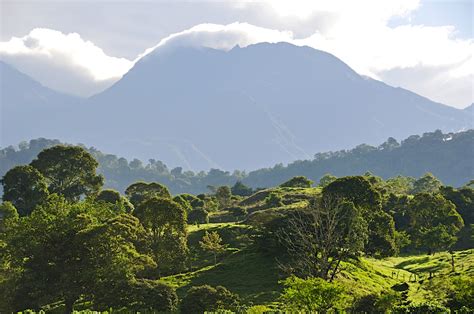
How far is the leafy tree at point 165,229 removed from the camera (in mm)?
49750

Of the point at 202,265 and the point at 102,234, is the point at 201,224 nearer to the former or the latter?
the point at 202,265

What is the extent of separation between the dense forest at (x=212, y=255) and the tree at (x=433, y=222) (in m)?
0.20

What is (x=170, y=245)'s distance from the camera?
50250 millimetres

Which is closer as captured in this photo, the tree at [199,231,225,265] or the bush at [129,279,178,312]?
the bush at [129,279,178,312]

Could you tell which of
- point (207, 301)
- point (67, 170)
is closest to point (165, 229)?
point (207, 301)

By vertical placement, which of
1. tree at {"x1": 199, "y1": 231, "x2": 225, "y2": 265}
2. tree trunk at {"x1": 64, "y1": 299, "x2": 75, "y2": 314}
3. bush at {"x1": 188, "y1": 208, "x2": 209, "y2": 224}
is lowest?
tree trunk at {"x1": 64, "y1": 299, "x2": 75, "y2": 314}

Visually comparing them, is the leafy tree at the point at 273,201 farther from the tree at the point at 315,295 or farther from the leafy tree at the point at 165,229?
the tree at the point at 315,295

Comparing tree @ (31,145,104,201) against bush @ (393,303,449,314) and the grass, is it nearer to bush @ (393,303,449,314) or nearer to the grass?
the grass

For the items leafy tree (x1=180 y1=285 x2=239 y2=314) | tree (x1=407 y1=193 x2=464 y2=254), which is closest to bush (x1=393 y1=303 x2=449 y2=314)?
leafy tree (x1=180 y1=285 x2=239 y2=314)

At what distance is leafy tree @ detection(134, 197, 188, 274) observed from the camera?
49.8 metres

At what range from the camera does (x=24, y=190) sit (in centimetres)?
6800

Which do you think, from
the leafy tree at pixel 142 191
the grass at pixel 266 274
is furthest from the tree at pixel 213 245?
the leafy tree at pixel 142 191

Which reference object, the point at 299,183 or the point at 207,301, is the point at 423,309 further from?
the point at 299,183

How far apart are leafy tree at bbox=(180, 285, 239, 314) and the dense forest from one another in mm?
82
